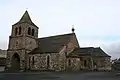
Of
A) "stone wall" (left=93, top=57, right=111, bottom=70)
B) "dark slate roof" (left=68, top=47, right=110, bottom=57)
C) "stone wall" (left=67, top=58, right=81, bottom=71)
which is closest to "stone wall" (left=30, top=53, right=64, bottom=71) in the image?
"stone wall" (left=67, top=58, right=81, bottom=71)

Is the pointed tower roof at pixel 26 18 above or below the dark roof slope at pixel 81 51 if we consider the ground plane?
above

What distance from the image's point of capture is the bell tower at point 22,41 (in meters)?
43.2

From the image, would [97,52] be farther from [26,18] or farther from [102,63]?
[26,18]

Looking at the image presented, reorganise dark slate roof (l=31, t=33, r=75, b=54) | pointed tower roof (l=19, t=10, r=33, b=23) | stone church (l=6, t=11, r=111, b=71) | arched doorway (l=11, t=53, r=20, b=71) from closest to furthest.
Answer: stone church (l=6, t=11, r=111, b=71)
dark slate roof (l=31, t=33, r=75, b=54)
arched doorway (l=11, t=53, r=20, b=71)
pointed tower roof (l=19, t=10, r=33, b=23)

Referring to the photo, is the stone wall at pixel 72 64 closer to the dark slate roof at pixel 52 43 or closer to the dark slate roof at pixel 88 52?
the dark slate roof at pixel 88 52

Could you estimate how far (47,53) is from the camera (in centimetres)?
4138

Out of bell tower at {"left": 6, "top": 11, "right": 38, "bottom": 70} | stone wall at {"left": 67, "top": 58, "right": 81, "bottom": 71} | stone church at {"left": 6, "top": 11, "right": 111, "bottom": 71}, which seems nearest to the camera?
stone church at {"left": 6, "top": 11, "right": 111, "bottom": 71}

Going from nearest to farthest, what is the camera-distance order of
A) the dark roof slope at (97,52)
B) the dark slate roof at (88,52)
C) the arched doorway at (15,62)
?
the dark slate roof at (88,52) < the dark roof slope at (97,52) < the arched doorway at (15,62)

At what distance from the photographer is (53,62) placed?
40.3 metres

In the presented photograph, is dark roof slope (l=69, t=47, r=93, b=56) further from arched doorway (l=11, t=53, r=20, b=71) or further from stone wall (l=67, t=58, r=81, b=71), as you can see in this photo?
arched doorway (l=11, t=53, r=20, b=71)

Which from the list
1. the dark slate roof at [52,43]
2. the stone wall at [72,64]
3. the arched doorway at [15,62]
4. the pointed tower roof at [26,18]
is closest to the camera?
the stone wall at [72,64]

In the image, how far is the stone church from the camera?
135 ft

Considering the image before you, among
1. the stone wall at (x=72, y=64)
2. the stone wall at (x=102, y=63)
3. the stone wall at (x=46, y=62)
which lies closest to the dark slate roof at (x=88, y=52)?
the stone wall at (x=102, y=63)

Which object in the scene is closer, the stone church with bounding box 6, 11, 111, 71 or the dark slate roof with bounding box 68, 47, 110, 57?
the stone church with bounding box 6, 11, 111, 71
